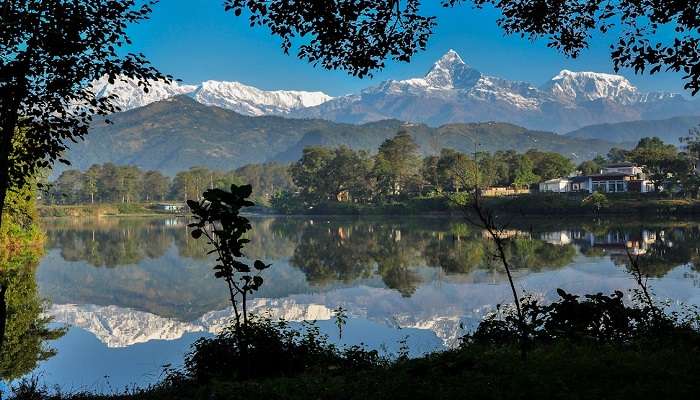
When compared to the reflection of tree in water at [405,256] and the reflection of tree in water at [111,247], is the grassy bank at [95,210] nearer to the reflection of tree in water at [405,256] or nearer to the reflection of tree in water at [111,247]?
the reflection of tree in water at [111,247]

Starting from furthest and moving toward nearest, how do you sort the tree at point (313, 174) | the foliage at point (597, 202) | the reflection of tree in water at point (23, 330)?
the tree at point (313, 174) → the foliage at point (597, 202) → the reflection of tree in water at point (23, 330)

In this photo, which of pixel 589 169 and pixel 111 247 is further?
pixel 589 169

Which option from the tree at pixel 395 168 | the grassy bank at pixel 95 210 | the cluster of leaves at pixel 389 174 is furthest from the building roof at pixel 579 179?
the grassy bank at pixel 95 210

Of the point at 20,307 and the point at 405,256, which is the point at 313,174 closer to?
the point at 405,256

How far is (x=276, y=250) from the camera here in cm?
4922

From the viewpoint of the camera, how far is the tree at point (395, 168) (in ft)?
358

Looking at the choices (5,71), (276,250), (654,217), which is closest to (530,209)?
(654,217)

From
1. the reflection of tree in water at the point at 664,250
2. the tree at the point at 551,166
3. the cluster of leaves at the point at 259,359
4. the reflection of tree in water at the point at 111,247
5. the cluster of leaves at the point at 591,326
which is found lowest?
the reflection of tree in water at the point at 111,247

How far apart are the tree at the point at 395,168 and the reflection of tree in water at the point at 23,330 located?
81128 millimetres

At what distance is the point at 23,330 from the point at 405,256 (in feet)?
83.2

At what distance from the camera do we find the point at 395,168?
110 metres

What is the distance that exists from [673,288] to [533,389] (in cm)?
1925

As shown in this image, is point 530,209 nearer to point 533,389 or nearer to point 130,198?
point 533,389

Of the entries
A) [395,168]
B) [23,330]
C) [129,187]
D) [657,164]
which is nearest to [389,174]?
[395,168]
